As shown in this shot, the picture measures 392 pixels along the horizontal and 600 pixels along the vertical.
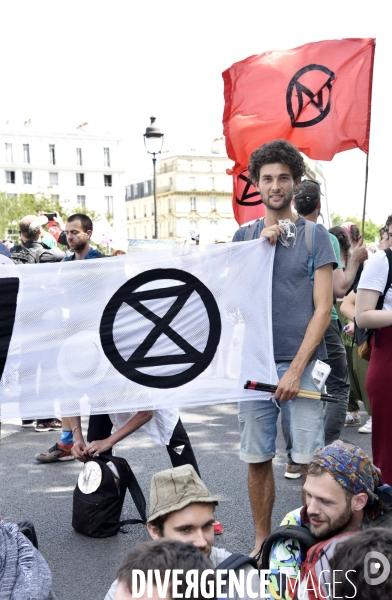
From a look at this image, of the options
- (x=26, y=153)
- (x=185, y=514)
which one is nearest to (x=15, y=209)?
(x=26, y=153)

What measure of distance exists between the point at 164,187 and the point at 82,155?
47.8ft

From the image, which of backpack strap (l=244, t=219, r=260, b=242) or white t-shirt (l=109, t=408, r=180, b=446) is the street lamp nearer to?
white t-shirt (l=109, t=408, r=180, b=446)

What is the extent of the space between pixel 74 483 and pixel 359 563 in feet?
14.6

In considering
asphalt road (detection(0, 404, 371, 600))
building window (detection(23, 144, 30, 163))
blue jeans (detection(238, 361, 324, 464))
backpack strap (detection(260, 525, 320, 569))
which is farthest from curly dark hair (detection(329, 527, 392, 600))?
building window (detection(23, 144, 30, 163))

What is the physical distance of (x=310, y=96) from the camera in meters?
6.78

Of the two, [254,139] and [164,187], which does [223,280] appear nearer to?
[254,139]

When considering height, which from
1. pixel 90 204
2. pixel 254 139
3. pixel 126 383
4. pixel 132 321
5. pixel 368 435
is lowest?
pixel 90 204

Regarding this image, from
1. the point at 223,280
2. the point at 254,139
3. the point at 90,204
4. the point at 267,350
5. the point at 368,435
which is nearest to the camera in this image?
the point at 267,350

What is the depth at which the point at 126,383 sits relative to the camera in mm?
4676

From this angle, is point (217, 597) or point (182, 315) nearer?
point (217, 597)

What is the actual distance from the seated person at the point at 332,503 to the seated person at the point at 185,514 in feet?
0.78

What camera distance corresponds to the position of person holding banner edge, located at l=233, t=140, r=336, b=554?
13.5 ft

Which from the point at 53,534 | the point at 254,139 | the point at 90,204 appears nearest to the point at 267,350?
the point at 53,534

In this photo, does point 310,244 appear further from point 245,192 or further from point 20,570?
point 245,192
